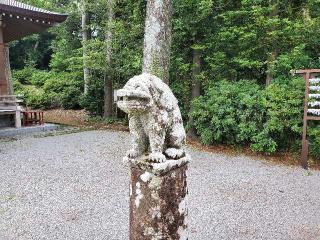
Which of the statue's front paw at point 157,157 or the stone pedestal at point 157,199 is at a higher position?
the statue's front paw at point 157,157

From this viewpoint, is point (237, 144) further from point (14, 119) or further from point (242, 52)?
point (14, 119)

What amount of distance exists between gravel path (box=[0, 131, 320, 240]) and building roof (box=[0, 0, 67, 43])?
13.2 feet

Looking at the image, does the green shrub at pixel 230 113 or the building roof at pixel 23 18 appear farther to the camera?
the building roof at pixel 23 18

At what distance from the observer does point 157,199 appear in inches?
89.8

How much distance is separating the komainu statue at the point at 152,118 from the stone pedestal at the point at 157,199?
0.08m

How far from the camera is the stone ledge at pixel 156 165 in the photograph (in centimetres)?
221

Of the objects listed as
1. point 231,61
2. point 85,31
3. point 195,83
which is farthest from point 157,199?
point 85,31

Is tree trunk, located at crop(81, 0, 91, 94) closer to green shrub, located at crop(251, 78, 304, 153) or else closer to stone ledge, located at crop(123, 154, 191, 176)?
green shrub, located at crop(251, 78, 304, 153)

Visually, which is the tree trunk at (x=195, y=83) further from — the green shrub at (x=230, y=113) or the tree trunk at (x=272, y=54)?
the tree trunk at (x=272, y=54)

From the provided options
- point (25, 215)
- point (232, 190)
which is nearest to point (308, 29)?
point (232, 190)

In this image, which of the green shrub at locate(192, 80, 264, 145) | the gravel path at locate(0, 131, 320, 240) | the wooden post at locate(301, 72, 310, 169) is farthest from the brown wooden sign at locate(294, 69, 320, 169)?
the green shrub at locate(192, 80, 264, 145)

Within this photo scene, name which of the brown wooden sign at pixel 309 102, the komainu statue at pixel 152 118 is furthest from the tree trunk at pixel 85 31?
the komainu statue at pixel 152 118

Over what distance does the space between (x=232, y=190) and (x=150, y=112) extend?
3.50 meters

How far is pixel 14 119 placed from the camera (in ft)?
35.0
